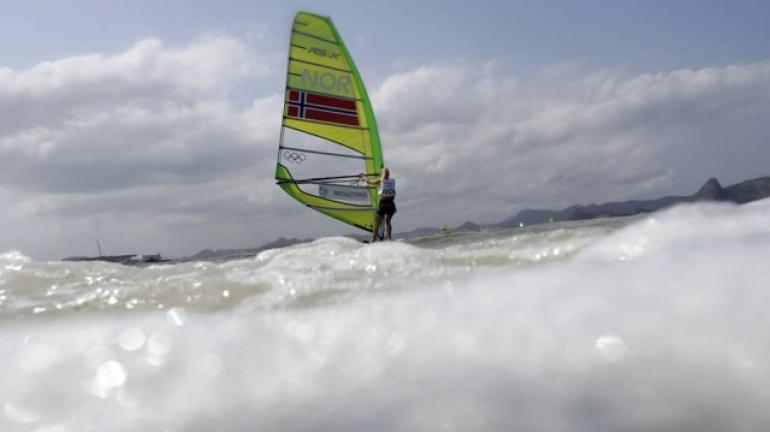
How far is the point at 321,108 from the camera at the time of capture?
21562 millimetres

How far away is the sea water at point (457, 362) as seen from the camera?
85 cm

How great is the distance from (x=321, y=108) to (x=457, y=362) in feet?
69.2

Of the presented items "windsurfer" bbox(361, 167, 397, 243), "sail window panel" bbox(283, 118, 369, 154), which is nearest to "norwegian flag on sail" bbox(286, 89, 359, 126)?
"sail window panel" bbox(283, 118, 369, 154)

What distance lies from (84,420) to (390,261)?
2.34 m

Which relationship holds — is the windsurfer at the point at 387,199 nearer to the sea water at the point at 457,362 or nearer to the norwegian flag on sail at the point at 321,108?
the norwegian flag on sail at the point at 321,108

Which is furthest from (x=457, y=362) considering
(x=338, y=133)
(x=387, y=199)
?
(x=338, y=133)

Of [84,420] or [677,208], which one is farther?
[677,208]

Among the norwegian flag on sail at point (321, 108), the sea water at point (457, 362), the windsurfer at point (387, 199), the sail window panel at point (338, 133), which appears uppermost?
the norwegian flag on sail at point (321, 108)

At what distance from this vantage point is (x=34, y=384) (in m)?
1.15

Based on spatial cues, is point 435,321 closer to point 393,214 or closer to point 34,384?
point 34,384

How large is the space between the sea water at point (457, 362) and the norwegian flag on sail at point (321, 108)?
20128 millimetres

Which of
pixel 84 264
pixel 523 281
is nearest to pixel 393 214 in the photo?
pixel 84 264

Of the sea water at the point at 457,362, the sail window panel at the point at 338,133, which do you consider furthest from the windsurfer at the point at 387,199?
the sea water at the point at 457,362

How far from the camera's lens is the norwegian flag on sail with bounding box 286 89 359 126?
21266 mm
